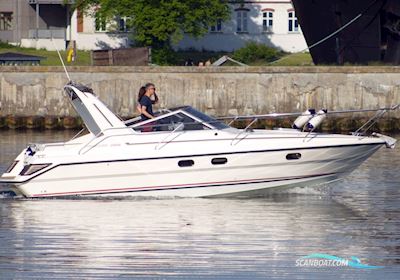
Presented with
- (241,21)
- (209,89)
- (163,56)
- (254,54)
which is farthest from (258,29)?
(209,89)

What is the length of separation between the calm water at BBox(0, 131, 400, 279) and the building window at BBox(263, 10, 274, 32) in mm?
50402

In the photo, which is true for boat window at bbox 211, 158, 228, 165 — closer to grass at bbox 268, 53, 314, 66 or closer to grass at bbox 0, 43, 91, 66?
grass at bbox 0, 43, 91, 66

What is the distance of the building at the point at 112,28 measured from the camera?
72.8 m

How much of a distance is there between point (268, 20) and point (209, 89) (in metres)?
34.4

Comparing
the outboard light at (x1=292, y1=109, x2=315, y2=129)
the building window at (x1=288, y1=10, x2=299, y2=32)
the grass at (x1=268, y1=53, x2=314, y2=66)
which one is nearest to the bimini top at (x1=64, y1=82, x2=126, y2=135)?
the outboard light at (x1=292, y1=109, x2=315, y2=129)

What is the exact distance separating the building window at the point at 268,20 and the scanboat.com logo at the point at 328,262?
5813cm

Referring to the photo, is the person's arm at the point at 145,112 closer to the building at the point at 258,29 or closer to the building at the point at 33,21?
the building at the point at 33,21

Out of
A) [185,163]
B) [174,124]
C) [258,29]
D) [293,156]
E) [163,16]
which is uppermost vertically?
[163,16]

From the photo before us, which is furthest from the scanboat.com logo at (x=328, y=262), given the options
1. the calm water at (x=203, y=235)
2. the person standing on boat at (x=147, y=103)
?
the person standing on boat at (x=147, y=103)

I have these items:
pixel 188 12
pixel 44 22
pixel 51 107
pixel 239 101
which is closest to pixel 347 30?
pixel 239 101

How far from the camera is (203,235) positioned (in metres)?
19.6

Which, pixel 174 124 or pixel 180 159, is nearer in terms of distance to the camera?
pixel 180 159

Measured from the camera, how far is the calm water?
16.9 metres

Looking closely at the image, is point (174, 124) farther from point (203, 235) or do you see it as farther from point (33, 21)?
point (33, 21)
